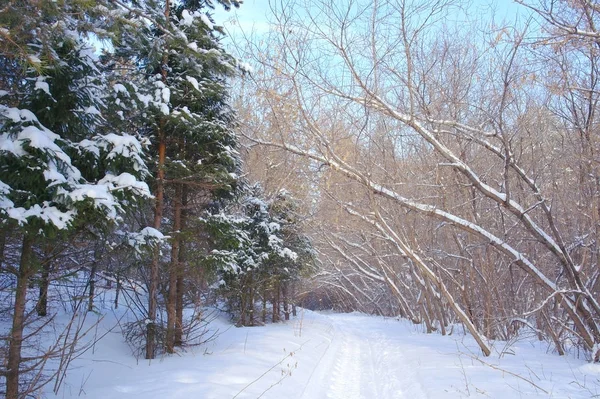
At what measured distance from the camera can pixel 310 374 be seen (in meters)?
6.95

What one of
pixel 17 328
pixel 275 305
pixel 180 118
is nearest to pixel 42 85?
pixel 17 328

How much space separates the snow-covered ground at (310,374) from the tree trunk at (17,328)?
861 mm

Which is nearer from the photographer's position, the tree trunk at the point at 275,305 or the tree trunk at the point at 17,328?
the tree trunk at the point at 17,328

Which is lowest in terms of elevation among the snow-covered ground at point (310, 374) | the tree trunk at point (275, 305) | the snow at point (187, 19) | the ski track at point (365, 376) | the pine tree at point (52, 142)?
the ski track at point (365, 376)

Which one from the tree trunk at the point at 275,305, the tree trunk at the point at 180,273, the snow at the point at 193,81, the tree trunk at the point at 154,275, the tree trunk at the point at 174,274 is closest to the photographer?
the tree trunk at the point at 154,275

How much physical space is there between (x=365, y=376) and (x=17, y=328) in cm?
559

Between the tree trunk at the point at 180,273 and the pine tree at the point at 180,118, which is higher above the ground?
the pine tree at the point at 180,118

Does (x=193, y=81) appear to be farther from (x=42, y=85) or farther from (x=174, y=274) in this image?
(x=174, y=274)

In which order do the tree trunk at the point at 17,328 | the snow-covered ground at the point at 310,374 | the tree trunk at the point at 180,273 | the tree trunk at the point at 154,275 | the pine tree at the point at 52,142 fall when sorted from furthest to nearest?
the tree trunk at the point at 180,273 < the tree trunk at the point at 154,275 < the snow-covered ground at the point at 310,374 < the tree trunk at the point at 17,328 < the pine tree at the point at 52,142

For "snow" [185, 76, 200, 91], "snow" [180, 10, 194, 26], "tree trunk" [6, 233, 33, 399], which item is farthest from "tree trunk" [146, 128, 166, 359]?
A: "tree trunk" [6, 233, 33, 399]

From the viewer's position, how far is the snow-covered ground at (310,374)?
526cm

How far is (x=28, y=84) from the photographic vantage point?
4711 mm

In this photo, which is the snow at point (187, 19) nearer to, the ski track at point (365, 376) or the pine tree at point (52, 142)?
the pine tree at point (52, 142)

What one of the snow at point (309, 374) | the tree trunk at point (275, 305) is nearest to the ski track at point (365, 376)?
the snow at point (309, 374)
